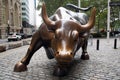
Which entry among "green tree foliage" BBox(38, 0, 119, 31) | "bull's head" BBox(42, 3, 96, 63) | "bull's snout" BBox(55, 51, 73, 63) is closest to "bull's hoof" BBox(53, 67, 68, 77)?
"bull's head" BBox(42, 3, 96, 63)

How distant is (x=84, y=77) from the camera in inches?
262

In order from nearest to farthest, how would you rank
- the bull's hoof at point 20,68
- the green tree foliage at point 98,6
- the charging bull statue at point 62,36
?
the charging bull statue at point 62,36 → the bull's hoof at point 20,68 → the green tree foliage at point 98,6

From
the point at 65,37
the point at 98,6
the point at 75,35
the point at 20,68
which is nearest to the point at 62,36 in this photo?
the point at 65,37

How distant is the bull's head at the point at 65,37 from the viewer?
5387 millimetres

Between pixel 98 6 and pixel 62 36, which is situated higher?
pixel 98 6

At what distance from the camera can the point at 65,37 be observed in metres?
5.77

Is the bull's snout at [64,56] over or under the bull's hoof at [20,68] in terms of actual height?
over

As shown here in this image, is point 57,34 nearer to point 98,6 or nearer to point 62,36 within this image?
point 62,36

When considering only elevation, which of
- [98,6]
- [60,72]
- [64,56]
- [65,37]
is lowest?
[60,72]

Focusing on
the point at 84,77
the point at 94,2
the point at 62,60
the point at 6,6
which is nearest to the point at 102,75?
the point at 84,77

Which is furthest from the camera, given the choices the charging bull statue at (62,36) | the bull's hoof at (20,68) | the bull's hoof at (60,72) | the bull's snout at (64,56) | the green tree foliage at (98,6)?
the green tree foliage at (98,6)

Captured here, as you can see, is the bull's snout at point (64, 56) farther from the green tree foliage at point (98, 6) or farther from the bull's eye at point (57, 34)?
the green tree foliage at point (98, 6)

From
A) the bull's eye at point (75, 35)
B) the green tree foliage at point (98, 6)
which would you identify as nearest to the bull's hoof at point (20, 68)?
the bull's eye at point (75, 35)

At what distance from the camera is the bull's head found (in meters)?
5.39
